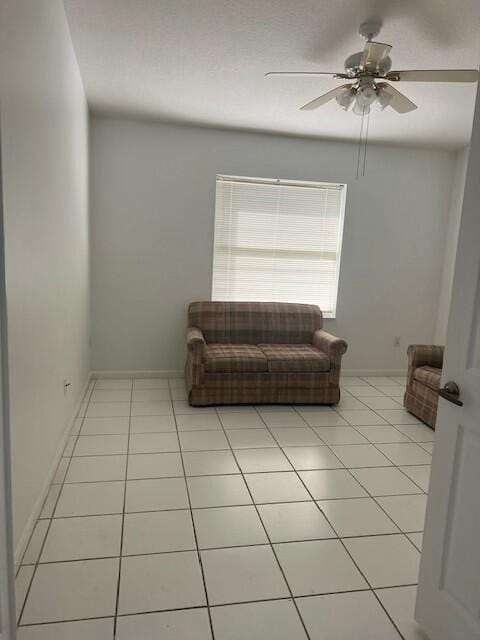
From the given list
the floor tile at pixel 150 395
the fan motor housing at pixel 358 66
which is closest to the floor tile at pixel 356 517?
the floor tile at pixel 150 395

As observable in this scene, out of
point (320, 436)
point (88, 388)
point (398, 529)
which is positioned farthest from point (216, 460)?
point (88, 388)

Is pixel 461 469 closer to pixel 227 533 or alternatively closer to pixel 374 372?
pixel 227 533

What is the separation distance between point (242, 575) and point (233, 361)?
6.93 feet

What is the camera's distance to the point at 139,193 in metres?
4.34

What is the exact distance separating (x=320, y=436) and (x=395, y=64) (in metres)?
2.66

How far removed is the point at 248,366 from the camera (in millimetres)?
3816

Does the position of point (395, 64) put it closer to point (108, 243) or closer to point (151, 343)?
point (108, 243)

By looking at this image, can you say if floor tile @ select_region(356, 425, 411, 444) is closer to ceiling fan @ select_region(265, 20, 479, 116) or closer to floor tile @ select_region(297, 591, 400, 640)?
floor tile @ select_region(297, 591, 400, 640)

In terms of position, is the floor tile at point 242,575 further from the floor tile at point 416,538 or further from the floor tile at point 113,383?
the floor tile at point 113,383

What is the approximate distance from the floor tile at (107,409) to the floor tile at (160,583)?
1.77m

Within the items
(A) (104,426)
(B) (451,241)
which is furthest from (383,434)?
(B) (451,241)

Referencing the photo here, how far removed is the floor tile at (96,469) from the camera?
2531 millimetres

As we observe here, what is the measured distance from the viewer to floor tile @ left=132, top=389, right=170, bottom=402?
3.95 metres

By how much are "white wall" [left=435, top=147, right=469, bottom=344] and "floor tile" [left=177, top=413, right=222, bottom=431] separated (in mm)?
2849
